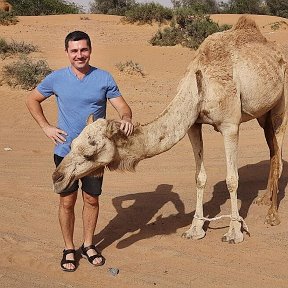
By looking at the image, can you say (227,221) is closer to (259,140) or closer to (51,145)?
(259,140)

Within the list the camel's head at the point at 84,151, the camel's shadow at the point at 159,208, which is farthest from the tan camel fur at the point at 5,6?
the camel's head at the point at 84,151

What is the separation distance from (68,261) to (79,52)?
190cm

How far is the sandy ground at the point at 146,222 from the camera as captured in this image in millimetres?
4672

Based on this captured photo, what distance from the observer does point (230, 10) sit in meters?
45.6

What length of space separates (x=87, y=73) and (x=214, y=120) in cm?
142

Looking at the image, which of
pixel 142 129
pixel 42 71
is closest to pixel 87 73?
pixel 142 129

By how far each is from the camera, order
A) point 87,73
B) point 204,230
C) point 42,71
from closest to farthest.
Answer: point 87,73, point 204,230, point 42,71

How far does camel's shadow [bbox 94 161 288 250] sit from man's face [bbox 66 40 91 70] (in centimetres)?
198

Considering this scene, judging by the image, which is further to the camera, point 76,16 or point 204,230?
point 76,16

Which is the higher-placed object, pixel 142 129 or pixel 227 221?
pixel 142 129

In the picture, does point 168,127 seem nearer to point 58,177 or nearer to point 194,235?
point 58,177

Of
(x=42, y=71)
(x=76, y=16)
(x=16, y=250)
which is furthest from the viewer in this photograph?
(x=76, y=16)

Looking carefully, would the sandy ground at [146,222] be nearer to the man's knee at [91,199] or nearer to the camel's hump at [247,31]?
the man's knee at [91,199]

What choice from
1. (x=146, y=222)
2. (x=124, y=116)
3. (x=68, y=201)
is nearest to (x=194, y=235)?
(x=146, y=222)
